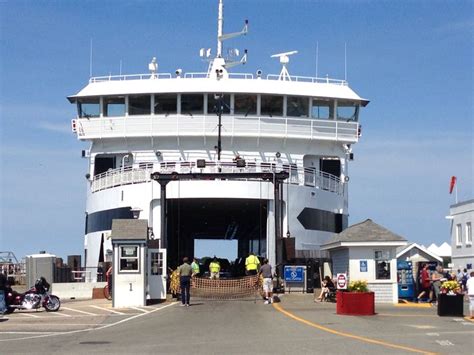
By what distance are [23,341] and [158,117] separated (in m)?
19.9

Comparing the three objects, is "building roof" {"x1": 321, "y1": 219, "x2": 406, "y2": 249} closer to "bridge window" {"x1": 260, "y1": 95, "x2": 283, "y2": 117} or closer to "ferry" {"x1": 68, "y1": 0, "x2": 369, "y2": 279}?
"ferry" {"x1": 68, "y1": 0, "x2": 369, "y2": 279}

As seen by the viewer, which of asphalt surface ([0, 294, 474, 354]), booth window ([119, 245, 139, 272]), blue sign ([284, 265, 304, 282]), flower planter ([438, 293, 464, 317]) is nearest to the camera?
asphalt surface ([0, 294, 474, 354])

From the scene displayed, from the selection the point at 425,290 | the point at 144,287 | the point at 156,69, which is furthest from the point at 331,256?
the point at 156,69

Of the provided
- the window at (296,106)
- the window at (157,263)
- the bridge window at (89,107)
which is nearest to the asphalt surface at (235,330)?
the window at (157,263)

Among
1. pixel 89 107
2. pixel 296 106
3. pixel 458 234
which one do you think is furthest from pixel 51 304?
pixel 458 234

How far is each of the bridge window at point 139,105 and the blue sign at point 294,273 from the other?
999cm

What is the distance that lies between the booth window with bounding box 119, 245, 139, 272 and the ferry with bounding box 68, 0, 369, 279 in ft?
18.1

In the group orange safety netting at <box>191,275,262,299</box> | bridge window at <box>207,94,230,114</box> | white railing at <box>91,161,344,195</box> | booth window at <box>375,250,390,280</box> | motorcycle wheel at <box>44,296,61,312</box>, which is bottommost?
motorcycle wheel at <box>44,296,61,312</box>

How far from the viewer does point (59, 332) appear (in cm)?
1905

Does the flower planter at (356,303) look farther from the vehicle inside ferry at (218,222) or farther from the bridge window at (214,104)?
the bridge window at (214,104)

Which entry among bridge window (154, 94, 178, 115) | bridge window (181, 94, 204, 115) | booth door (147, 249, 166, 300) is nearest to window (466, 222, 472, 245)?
bridge window (181, 94, 204, 115)

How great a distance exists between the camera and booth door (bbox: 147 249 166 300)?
28.8 metres

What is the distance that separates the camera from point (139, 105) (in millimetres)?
36750

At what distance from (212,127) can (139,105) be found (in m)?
3.26
